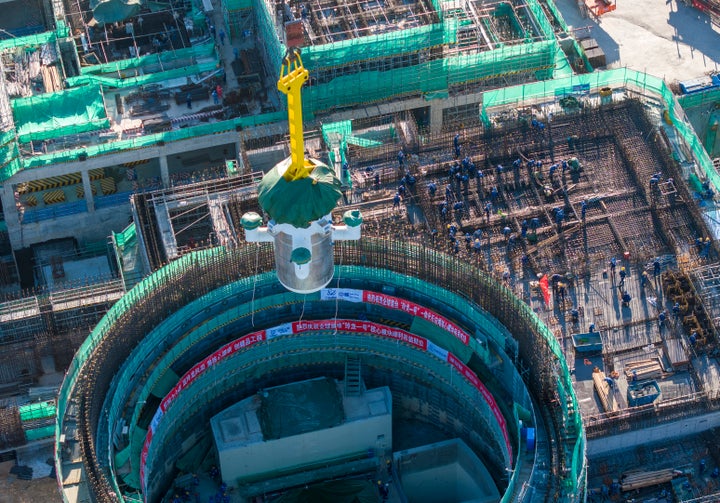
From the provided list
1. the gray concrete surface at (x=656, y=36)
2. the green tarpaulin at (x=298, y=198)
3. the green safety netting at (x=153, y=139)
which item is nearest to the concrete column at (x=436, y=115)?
the green safety netting at (x=153, y=139)

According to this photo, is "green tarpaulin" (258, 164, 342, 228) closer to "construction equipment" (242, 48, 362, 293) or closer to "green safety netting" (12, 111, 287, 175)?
"construction equipment" (242, 48, 362, 293)

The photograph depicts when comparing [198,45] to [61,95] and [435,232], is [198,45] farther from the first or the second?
[435,232]

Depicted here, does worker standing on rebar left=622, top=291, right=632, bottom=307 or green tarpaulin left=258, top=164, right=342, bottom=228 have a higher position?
green tarpaulin left=258, top=164, right=342, bottom=228

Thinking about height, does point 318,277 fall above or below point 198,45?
below

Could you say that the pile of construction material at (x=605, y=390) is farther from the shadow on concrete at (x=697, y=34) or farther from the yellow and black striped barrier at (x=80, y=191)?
the yellow and black striped barrier at (x=80, y=191)

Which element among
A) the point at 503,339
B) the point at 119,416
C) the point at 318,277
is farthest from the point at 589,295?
the point at 119,416

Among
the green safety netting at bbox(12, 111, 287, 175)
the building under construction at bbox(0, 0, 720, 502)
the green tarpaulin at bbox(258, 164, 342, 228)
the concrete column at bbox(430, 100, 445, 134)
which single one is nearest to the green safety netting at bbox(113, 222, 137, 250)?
the building under construction at bbox(0, 0, 720, 502)
